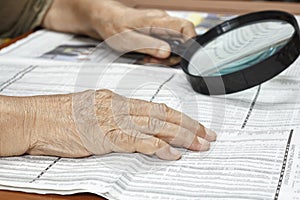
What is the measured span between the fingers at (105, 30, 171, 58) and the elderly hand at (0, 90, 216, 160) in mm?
336

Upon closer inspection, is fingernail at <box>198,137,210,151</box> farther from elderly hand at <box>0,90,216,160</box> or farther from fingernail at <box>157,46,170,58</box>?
fingernail at <box>157,46,170,58</box>

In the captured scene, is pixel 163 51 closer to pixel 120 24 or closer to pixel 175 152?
pixel 120 24

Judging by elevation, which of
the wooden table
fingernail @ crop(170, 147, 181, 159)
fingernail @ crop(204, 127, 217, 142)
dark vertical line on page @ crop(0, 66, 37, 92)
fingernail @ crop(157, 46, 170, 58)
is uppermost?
dark vertical line on page @ crop(0, 66, 37, 92)

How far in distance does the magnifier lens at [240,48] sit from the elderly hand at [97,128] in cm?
21

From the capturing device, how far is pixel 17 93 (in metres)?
0.95

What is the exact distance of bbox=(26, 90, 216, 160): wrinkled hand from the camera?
0.75 m

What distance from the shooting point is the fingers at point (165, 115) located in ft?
2.52

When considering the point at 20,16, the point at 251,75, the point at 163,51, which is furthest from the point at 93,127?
the point at 20,16

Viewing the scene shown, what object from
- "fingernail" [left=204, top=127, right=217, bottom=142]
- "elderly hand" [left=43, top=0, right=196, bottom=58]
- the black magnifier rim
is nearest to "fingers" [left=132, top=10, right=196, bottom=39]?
"elderly hand" [left=43, top=0, right=196, bottom=58]

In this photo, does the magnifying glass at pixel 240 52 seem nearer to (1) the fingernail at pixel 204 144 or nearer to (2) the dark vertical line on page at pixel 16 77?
(1) the fingernail at pixel 204 144

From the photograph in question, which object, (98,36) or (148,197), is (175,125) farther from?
(98,36)

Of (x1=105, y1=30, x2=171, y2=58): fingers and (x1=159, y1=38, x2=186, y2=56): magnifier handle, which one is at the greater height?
(x1=105, y1=30, x2=171, y2=58): fingers

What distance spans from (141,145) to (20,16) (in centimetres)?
68

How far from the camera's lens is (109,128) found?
0.75 m
